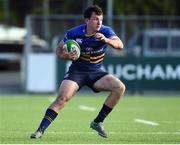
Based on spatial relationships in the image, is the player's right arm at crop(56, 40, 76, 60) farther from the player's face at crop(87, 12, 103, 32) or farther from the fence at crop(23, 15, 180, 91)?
the fence at crop(23, 15, 180, 91)

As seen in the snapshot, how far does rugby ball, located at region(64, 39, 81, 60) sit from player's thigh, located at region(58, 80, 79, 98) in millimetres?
392

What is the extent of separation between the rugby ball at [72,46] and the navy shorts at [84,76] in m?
0.29

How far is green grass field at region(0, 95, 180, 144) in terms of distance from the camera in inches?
503

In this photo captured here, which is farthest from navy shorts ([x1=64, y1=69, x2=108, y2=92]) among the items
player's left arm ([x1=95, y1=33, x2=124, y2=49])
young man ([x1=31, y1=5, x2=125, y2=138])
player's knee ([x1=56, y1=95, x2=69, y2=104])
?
player's left arm ([x1=95, y1=33, x2=124, y2=49])

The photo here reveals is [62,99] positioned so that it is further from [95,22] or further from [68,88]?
[95,22]

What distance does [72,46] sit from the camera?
41.8 ft

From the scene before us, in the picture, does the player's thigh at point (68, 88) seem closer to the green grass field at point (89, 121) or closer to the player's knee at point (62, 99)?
the player's knee at point (62, 99)

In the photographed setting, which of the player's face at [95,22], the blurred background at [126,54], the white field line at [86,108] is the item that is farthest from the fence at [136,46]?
the player's face at [95,22]

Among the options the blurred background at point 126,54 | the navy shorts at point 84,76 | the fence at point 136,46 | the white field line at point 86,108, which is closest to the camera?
the navy shorts at point 84,76

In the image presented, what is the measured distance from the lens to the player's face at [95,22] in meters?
12.7

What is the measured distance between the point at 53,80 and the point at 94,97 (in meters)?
1.58

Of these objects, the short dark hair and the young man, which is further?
the young man

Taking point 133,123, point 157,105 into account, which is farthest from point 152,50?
point 133,123

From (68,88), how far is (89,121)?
3.96 metres
